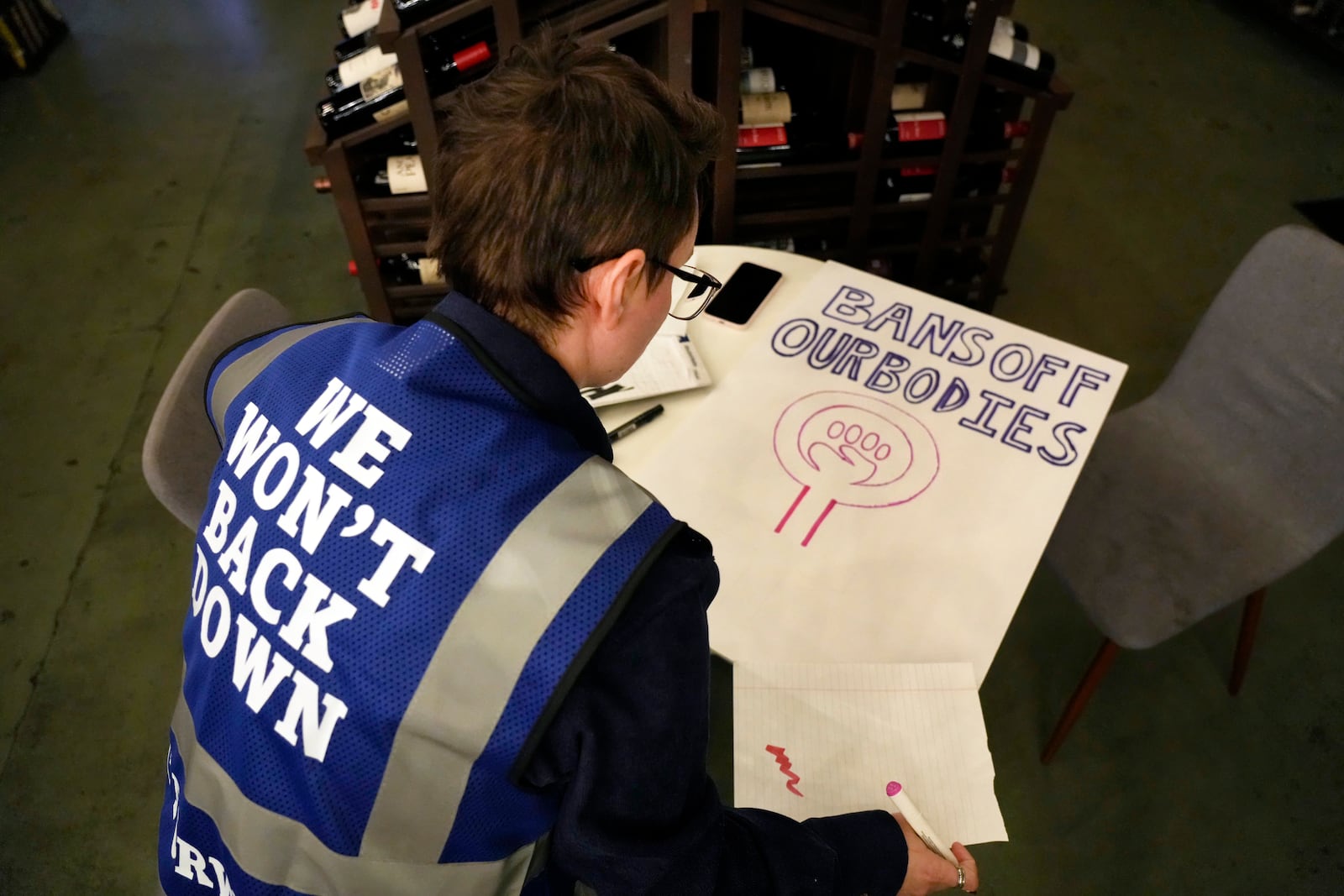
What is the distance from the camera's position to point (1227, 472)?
1.56m

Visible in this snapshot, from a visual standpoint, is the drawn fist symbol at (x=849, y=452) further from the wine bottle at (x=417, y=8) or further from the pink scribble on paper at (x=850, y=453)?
the wine bottle at (x=417, y=8)

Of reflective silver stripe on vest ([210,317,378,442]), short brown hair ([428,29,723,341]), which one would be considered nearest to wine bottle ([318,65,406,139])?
reflective silver stripe on vest ([210,317,378,442])

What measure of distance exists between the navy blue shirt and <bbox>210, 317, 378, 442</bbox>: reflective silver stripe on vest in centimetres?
26

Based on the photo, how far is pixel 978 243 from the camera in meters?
2.04

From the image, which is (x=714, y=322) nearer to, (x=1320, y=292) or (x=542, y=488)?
(x=542, y=488)

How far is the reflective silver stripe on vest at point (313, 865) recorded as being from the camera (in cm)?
73

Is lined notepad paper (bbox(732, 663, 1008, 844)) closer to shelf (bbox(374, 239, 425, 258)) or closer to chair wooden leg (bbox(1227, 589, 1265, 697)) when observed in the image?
chair wooden leg (bbox(1227, 589, 1265, 697))

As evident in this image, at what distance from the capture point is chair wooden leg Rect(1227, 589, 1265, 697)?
168 cm

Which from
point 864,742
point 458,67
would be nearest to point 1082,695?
point 864,742

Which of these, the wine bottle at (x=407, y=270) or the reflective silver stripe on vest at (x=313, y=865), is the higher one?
the reflective silver stripe on vest at (x=313, y=865)

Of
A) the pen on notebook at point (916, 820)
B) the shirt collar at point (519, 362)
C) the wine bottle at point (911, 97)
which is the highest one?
the shirt collar at point (519, 362)

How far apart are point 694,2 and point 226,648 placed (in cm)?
125

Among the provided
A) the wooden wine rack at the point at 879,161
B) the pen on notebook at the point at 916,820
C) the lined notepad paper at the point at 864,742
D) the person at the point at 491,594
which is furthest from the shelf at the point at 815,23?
the pen on notebook at the point at 916,820

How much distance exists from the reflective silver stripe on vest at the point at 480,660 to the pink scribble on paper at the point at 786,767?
398 mm
